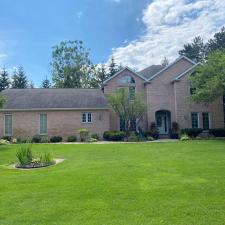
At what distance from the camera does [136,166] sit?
1295 centimetres

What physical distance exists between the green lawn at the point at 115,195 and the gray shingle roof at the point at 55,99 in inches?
749

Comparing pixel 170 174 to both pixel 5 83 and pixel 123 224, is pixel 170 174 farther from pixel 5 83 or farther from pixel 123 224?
pixel 5 83

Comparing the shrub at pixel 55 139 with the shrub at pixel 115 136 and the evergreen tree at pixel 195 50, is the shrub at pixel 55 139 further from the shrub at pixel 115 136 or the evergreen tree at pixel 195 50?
the evergreen tree at pixel 195 50

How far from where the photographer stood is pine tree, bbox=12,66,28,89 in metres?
54.8

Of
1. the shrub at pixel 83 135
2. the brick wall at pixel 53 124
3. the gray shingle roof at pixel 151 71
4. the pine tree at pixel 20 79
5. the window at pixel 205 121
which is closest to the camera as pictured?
the shrub at pixel 83 135

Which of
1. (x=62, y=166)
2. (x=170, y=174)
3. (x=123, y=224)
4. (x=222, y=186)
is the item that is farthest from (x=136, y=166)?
(x=123, y=224)

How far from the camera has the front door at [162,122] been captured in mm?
35062

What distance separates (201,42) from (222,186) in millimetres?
64146

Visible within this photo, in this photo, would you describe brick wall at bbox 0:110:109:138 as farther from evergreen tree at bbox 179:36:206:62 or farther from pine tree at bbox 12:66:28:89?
evergreen tree at bbox 179:36:206:62

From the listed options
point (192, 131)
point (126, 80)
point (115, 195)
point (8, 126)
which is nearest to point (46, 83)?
point (126, 80)

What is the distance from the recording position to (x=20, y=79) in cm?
5516

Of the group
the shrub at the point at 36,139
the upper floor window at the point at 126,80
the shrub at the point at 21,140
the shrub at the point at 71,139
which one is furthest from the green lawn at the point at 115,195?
the upper floor window at the point at 126,80

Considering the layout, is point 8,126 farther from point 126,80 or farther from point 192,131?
point 192,131

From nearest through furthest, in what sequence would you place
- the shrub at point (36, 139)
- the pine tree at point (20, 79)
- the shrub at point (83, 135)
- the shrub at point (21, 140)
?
the shrub at point (21, 140), the shrub at point (36, 139), the shrub at point (83, 135), the pine tree at point (20, 79)
